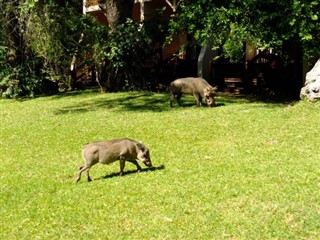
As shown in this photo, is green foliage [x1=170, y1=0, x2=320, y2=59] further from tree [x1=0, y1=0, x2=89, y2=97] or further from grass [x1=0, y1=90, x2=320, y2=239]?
tree [x1=0, y1=0, x2=89, y2=97]

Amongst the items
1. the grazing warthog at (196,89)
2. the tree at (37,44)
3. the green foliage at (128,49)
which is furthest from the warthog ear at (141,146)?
the tree at (37,44)

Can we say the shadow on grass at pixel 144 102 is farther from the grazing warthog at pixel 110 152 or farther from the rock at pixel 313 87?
the grazing warthog at pixel 110 152

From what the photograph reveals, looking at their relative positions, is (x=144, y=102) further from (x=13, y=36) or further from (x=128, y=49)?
(x=13, y=36)

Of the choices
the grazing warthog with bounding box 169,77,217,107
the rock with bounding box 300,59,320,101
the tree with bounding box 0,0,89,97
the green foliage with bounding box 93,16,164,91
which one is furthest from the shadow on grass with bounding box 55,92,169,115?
the rock with bounding box 300,59,320,101

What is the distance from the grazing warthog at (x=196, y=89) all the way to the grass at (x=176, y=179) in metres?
0.65

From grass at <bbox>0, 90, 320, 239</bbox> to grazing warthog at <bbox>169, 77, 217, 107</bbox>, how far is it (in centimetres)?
65

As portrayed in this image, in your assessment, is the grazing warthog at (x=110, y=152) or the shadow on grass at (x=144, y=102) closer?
the grazing warthog at (x=110, y=152)

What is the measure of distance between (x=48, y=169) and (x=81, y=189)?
68.6 inches

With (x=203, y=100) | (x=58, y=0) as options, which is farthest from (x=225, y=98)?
(x=58, y=0)

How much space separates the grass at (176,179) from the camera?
6809mm

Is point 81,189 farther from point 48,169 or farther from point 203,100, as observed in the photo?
point 203,100

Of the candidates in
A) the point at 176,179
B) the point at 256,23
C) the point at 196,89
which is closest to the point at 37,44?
the point at 196,89

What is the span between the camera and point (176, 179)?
341 inches

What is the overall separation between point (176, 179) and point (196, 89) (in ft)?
25.2
